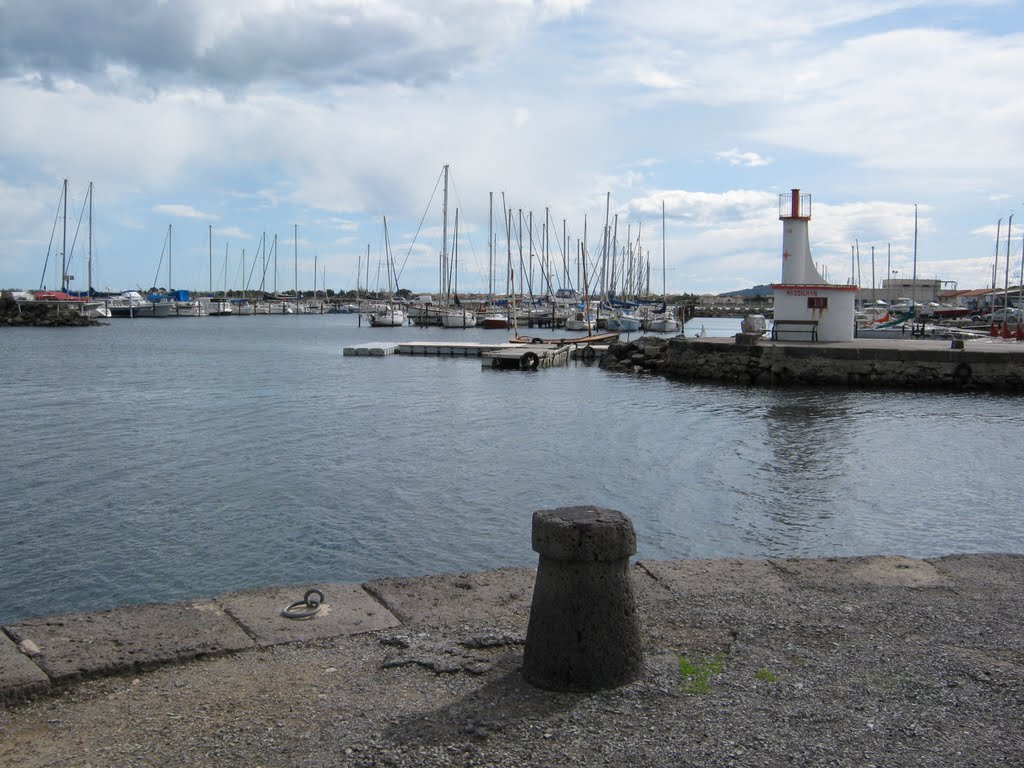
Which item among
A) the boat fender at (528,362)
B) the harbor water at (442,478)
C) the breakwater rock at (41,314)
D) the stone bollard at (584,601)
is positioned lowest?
the harbor water at (442,478)

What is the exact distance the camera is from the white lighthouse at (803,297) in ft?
130

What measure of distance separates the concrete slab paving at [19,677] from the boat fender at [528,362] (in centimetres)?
4204

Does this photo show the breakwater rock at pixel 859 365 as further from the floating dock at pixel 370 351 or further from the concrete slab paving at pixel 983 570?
the concrete slab paving at pixel 983 570

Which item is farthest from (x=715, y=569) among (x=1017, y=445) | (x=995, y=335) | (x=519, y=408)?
(x=995, y=335)

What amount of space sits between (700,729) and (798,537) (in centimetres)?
1003

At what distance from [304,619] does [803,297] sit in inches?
1454

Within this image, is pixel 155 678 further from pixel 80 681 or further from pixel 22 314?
pixel 22 314

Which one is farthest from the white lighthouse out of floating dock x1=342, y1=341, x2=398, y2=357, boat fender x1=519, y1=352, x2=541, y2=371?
floating dock x1=342, y1=341, x2=398, y2=357

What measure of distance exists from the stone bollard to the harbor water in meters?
3.62

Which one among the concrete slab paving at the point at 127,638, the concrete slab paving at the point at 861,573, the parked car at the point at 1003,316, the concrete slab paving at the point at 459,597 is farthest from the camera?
the parked car at the point at 1003,316

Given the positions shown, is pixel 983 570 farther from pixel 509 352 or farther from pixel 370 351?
pixel 370 351

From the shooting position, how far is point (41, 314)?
10825 cm

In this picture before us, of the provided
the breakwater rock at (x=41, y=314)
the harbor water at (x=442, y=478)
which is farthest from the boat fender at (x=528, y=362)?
the breakwater rock at (x=41, y=314)

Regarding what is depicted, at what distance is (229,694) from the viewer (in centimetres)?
551
